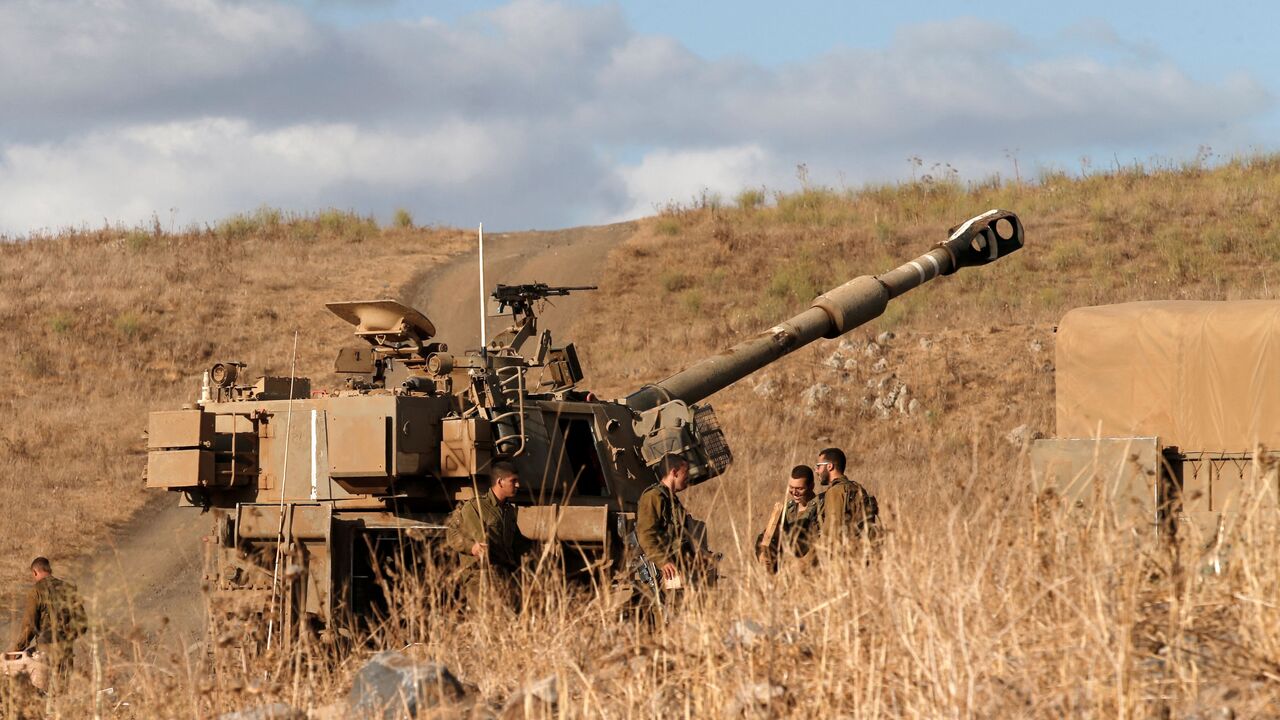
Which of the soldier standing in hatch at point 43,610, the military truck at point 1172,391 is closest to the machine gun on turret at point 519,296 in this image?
the soldier standing in hatch at point 43,610

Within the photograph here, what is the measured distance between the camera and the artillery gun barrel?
12.0m

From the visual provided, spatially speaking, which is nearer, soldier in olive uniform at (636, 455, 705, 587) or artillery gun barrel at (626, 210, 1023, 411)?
soldier in olive uniform at (636, 455, 705, 587)

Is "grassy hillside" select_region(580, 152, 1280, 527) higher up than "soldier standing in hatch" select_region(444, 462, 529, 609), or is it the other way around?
"grassy hillside" select_region(580, 152, 1280, 527)

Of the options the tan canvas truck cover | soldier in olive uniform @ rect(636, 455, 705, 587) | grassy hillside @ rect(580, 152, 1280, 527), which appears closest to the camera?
soldier in olive uniform @ rect(636, 455, 705, 587)

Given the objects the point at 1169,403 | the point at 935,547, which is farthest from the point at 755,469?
the point at 935,547

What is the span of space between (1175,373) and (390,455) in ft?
19.6

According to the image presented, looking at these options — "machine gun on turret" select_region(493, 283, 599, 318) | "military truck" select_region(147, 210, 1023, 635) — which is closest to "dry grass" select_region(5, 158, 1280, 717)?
"military truck" select_region(147, 210, 1023, 635)

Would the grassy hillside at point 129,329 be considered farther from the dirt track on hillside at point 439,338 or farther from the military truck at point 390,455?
the military truck at point 390,455

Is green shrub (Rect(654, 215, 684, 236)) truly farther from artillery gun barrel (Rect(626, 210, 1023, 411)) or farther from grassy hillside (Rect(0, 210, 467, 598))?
artillery gun barrel (Rect(626, 210, 1023, 411))

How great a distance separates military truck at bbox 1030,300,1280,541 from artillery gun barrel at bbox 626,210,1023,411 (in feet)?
4.81

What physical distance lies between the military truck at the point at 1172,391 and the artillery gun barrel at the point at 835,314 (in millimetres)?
1466

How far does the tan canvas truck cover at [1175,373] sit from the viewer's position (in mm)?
11344

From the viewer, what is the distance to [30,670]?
8234mm

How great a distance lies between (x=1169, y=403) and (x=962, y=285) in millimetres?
16194
